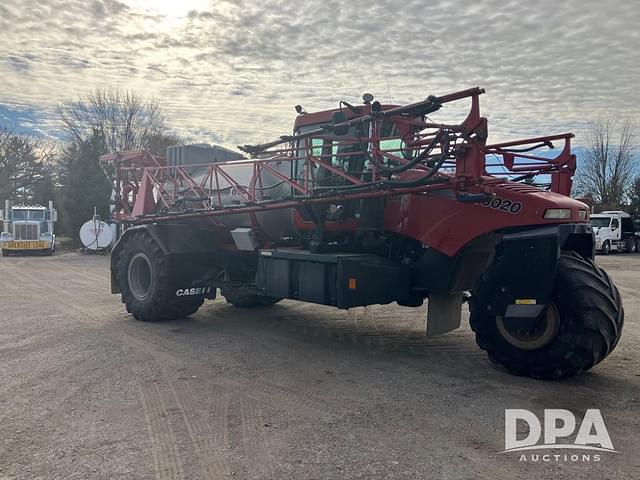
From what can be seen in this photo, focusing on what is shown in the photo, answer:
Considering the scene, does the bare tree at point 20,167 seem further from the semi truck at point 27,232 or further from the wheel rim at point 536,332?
the wheel rim at point 536,332

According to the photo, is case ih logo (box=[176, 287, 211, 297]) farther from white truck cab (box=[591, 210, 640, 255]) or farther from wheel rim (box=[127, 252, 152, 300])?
white truck cab (box=[591, 210, 640, 255])

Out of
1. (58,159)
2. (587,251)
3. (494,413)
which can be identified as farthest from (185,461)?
(58,159)

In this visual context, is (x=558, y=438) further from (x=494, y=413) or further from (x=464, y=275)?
(x=464, y=275)

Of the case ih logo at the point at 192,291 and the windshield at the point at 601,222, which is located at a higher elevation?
the windshield at the point at 601,222

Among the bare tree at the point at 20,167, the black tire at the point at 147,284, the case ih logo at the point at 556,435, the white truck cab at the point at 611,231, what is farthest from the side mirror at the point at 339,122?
the bare tree at the point at 20,167

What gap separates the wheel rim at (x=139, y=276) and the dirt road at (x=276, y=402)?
78 centimetres

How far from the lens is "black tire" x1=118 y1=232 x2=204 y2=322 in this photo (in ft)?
28.8

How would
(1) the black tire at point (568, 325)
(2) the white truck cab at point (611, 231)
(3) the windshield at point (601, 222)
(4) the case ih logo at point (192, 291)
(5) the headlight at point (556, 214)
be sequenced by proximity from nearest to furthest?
(1) the black tire at point (568, 325) → (5) the headlight at point (556, 214) → (4) the case ih logo at point (192, 291) → (2) the white truck cab at point (611, 231) → (3) the windshield at point (601, 222)

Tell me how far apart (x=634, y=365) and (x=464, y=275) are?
6.82 ft

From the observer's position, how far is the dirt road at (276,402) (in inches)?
149

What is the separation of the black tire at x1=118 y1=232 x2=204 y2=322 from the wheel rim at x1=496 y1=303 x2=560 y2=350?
5107 mm

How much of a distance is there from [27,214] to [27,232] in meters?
1.15

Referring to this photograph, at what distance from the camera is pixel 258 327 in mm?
8531

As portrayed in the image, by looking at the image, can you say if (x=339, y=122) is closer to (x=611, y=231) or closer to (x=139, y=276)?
(x=139, y=276)
